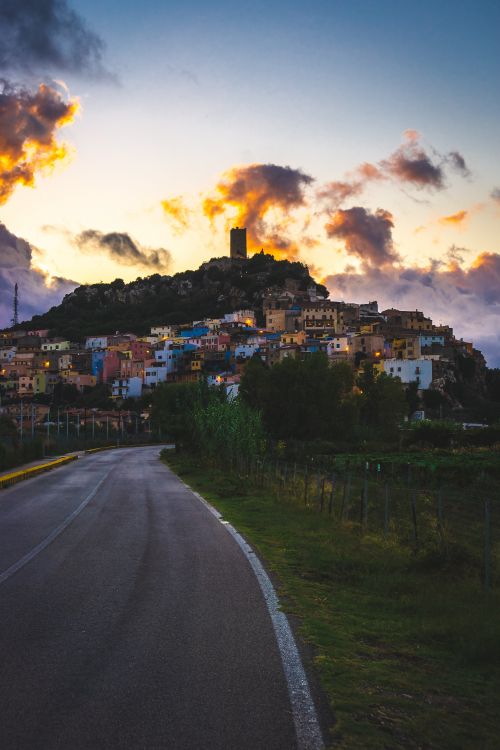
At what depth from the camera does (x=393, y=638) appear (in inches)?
309

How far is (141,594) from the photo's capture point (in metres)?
9.47

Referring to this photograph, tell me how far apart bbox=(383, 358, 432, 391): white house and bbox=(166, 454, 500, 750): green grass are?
130m

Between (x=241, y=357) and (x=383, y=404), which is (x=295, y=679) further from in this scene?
(x=241, y=357)

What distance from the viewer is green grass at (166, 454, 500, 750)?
5.20m

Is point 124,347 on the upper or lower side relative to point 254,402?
upper

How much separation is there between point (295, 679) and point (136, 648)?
1.74 metres

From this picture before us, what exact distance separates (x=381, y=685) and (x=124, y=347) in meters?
188

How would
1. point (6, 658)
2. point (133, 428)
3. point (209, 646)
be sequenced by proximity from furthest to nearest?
point (133, 428) < point (209, 646) < point (6, 658)

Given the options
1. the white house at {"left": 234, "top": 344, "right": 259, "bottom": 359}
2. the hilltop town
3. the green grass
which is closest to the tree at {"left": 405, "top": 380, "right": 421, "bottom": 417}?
the hilltop town

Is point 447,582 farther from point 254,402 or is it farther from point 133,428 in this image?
point 133,428

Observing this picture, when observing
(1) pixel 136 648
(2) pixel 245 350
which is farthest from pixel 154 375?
(1) pixel 136 648

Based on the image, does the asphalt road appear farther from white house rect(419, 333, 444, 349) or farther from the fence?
white house rect(419, 333, 444, 349)

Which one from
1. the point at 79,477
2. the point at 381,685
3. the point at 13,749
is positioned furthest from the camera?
the point at 79,477

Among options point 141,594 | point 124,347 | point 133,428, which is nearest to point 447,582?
point 141,594
